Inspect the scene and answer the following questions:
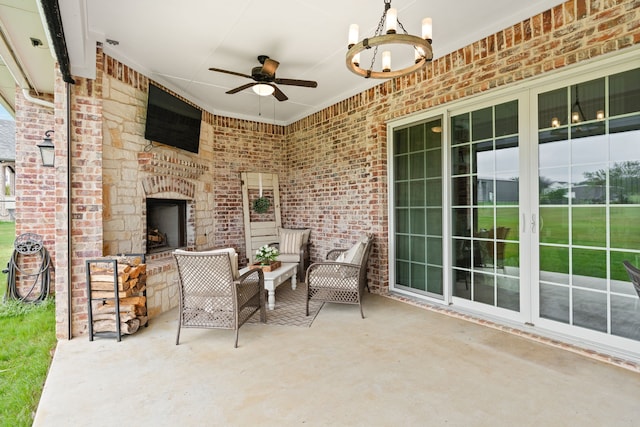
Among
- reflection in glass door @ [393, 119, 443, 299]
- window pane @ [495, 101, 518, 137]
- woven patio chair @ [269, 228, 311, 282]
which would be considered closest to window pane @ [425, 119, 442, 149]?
reflection in glass door @ [393, 119, 443, 299]

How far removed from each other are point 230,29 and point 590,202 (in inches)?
152

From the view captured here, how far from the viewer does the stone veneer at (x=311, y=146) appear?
2.92 metres

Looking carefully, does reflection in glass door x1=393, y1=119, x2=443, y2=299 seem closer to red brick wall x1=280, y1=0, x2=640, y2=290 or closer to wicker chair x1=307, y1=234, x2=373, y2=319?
red brick wall x1=280, y1=0, x2=640, y2=290

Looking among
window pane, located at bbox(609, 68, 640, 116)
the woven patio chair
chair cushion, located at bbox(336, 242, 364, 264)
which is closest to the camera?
window pane, located at bbox(609, 68, 640, 116)

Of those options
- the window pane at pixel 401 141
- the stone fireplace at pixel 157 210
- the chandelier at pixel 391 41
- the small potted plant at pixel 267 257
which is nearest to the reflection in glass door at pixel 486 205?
the window pane at pixel 401 141

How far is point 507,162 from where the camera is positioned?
3.39 meters

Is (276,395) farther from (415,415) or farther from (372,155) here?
(372,155)

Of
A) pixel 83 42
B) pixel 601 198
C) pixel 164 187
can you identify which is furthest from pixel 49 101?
pixel 601 198

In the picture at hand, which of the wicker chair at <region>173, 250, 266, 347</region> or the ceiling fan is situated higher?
the ceiling fan

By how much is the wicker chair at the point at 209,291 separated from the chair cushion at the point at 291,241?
2.60m

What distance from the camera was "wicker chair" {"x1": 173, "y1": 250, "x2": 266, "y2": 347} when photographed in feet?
9.74

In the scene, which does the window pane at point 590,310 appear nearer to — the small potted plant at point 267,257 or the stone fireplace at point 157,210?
the small potted plant at point 267,257

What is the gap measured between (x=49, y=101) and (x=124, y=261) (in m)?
3.13

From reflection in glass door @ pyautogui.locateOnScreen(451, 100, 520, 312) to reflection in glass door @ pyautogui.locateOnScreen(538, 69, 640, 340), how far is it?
270 millimetres
